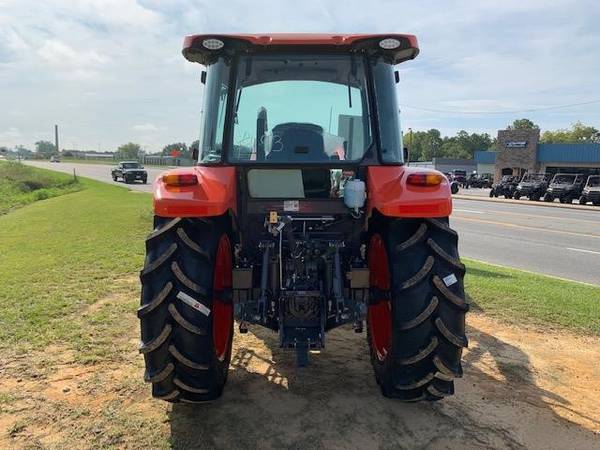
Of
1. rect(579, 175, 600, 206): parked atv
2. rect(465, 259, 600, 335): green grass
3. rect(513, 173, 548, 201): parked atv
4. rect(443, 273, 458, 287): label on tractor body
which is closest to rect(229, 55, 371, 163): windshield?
rect(443, 273, 458, 287): label on tractor body

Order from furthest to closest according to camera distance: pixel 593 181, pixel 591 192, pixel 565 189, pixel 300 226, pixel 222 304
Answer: pixel 565 189 < pixel 593 181 < pixel 591 192 < pixel 222 304 < pixel 300 226

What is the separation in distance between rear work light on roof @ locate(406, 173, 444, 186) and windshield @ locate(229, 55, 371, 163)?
0.50m

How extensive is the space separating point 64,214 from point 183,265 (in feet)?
51.4

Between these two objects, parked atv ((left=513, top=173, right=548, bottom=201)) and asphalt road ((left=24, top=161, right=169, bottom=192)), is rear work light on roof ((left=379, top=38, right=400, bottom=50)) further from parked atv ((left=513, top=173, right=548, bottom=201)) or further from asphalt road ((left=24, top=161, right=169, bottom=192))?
parked atv ((left=513, top=173, right=548, bottom=201))

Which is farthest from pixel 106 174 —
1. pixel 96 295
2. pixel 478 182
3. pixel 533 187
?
pixel 96 295

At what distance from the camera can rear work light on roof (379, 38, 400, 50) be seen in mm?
3537

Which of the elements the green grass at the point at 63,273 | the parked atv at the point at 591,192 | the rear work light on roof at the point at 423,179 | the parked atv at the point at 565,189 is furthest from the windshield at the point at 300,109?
the parked atv at the point at 565,189

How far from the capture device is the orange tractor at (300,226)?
11.0 feet

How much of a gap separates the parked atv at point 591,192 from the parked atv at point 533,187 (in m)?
3.04

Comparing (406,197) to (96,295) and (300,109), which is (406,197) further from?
(96,295)

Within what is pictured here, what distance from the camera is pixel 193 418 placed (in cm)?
355

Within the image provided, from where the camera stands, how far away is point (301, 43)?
11.9 ft

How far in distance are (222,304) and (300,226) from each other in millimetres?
889

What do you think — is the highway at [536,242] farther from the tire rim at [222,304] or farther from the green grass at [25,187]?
the green grass at [25,187]
